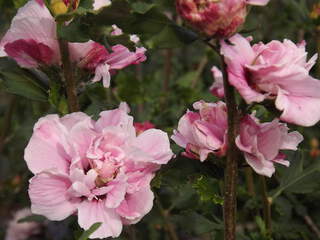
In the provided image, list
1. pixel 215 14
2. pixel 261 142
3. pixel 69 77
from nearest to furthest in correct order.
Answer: pixel 215 14 → pixel 261 142 → pixel 69 77

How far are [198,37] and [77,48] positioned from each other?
0.21 meters

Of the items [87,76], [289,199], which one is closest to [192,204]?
[289,199]

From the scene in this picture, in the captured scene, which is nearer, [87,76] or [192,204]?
[87,76]

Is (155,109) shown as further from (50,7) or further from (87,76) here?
(50,7)

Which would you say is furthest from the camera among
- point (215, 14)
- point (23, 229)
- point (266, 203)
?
point (23, 229)

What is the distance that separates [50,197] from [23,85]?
0.75 feet

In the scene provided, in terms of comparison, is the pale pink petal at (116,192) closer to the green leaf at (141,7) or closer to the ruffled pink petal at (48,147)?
the ruffled pink petal at (48,147)

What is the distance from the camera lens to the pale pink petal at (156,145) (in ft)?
2.43

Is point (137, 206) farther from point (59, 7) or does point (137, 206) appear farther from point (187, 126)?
point (59, 7)

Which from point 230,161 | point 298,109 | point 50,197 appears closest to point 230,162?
point 230,161

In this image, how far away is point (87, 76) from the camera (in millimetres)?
855

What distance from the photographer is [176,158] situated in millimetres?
799

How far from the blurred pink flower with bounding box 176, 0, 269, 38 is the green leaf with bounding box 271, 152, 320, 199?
17.3 inches

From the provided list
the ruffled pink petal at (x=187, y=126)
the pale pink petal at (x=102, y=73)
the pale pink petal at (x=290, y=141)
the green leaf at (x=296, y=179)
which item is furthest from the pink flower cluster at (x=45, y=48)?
the green leaf at (x=296, y=179)
